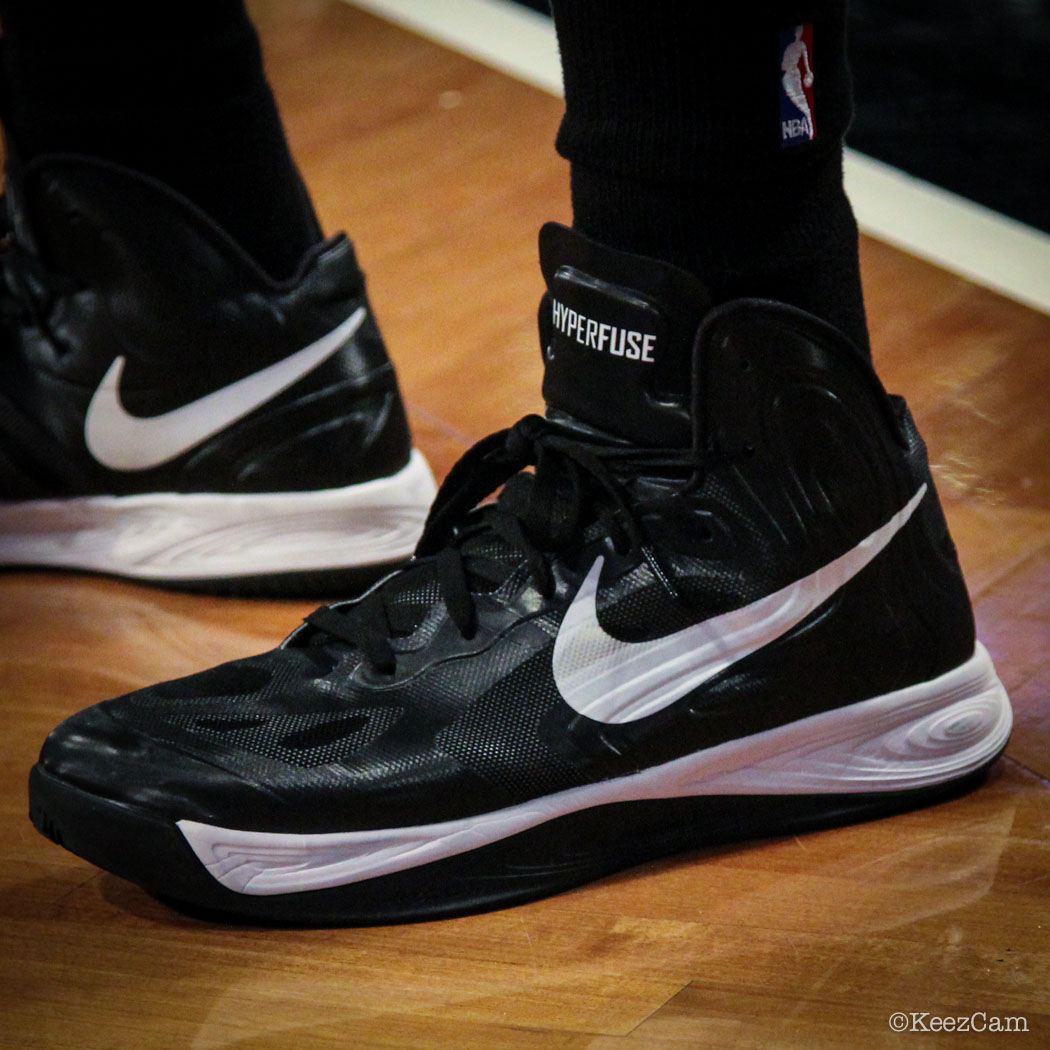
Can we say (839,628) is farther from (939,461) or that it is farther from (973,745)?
(939,461)

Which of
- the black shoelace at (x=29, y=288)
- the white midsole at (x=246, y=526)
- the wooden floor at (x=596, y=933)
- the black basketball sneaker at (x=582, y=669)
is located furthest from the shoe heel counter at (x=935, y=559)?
Result: the black shoelace at (x=29, y=288)

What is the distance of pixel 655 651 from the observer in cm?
70

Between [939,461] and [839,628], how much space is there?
454mm

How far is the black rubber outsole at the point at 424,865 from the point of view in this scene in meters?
0.69

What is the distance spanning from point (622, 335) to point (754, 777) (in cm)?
25

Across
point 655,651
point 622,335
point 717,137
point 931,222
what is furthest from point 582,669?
point 931,222

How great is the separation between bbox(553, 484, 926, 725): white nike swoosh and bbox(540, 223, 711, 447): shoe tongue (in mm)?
83

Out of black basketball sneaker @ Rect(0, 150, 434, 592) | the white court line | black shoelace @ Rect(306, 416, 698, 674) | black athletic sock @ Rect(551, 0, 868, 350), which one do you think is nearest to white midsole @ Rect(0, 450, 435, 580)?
black basketball sneaker @ Rect(0, 150, 434, 592)

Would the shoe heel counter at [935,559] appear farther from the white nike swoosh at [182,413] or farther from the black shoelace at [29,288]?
the black shoelace at [29,288]

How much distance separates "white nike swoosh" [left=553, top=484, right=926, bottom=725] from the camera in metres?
0.69

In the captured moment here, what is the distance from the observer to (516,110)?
6.15ft

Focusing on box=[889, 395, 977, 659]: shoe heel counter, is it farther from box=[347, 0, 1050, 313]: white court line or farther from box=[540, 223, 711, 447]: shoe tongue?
box=[347, 0, 1050, 313]: white court line

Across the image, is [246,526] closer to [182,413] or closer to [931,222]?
[182,413]

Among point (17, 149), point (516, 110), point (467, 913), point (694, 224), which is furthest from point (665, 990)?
point (516, 110)
